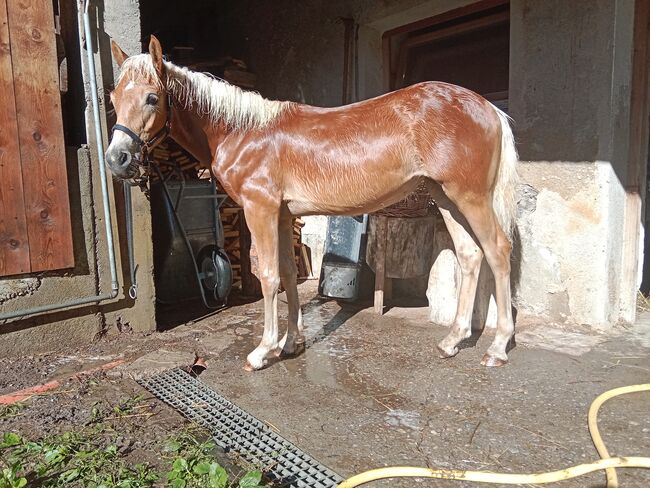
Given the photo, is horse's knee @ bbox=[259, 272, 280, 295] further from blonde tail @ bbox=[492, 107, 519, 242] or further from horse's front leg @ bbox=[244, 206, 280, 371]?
blonde tail @ bbox=[492, 107, 519, 242]

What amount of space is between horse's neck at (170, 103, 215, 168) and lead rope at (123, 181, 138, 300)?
0.72 m

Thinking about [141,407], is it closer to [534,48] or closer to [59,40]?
[59,40]

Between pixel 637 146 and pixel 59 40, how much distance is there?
466 cm

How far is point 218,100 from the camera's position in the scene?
3365 mm

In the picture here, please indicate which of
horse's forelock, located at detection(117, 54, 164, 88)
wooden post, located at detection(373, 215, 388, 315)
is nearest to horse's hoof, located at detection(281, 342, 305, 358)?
wooden post, located at detection(373, 215, 388, 315)

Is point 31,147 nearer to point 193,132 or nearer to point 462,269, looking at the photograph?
point 193,132

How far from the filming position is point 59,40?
3.67m

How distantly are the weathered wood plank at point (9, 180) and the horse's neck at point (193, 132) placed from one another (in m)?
1.09

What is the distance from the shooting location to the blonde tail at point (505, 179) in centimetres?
335

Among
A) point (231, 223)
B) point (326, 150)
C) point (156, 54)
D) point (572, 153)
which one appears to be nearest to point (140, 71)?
point (156, 54)

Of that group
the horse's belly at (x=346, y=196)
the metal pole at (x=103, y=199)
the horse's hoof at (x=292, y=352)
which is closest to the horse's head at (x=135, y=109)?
the metal pole at (x=103, y=199)

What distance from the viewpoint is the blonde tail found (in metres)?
3.35

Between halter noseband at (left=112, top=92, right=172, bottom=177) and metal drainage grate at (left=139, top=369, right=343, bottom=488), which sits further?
halter noseband at (left=112, top=92, right=172, bottom=177)

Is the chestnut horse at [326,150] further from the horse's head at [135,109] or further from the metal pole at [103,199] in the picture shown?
the metal pole at [103,199]
